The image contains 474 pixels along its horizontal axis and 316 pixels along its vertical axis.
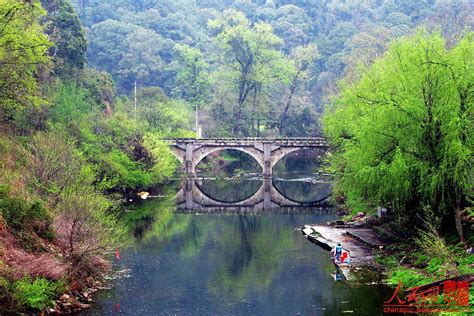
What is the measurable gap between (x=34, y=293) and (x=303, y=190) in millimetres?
41314

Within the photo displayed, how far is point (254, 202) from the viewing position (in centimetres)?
5059

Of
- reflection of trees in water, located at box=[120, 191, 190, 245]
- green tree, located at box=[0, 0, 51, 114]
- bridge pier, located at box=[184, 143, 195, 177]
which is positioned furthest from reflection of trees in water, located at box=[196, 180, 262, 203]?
green tree, located at box=[0, 0, 51, 114]

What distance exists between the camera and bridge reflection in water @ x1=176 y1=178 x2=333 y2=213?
46.5 m

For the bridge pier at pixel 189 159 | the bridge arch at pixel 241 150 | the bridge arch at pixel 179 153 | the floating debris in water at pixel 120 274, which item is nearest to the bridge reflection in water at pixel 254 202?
the bridge pier at pixel 189 159

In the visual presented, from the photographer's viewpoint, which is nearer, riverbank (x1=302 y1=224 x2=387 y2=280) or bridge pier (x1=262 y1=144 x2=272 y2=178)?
riverbank (x1=302 y1=224 x2=387 y2=280)

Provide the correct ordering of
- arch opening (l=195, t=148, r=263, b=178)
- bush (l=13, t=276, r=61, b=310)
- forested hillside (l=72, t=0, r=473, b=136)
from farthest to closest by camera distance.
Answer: forested hillside (l=72, t=0, r=473, b=136), arch opening (l=195, t=148, r=263, b=178), bush (l=13, t=276, r=61, b=310)

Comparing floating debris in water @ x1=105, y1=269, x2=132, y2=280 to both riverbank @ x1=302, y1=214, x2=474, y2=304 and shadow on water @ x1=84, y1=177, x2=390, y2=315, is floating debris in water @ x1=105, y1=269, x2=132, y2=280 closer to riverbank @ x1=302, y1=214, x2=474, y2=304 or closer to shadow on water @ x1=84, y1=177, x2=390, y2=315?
shadow on water @ x1=84, y1=177, x2=390, y2=315

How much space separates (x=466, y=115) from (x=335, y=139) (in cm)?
1330

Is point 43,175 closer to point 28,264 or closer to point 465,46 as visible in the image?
point 28,264

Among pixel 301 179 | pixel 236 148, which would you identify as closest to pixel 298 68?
pixel 236 148

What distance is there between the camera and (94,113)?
5116cm

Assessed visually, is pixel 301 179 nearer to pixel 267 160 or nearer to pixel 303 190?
pixel 267 160

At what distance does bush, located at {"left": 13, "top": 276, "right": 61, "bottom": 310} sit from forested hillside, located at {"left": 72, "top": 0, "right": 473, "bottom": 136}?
53.3m

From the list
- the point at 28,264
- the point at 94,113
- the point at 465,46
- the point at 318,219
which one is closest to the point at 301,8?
the point at 94,113
